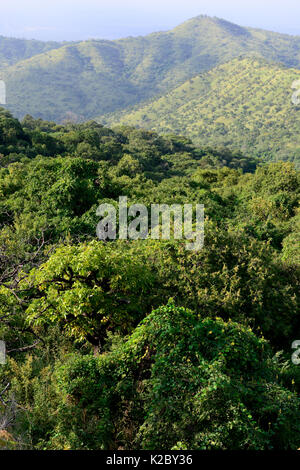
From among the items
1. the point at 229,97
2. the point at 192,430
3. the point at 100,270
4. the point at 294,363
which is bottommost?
the point at 294,363

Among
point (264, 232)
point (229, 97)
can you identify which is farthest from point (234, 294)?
point (229, 97)

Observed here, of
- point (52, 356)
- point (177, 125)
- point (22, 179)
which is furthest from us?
point (177, 125)

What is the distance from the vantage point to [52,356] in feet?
29.6

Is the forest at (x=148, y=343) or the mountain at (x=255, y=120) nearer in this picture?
the forest at (x=148, y=343)

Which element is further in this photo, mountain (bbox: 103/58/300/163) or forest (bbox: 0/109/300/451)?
mountain (bbox: 103/58/300/163)

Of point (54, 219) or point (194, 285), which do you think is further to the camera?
point (54, 219)

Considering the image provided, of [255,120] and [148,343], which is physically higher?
[255,120]

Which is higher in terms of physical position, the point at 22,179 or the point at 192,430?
the point at 22,179

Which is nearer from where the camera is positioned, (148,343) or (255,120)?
(148,343)

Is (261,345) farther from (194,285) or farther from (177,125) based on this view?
(177,125)

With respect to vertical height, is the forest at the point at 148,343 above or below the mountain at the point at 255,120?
below

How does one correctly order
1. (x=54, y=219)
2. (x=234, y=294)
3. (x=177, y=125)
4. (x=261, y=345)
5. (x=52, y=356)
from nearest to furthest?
1. (x=261, y=345)
2. (x=52, y=356)
3. (x=234, y=294)
4. (x=54, y=219)
5. (x=177, y=125)

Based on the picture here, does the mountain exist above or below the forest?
above

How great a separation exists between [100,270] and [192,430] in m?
4.33
